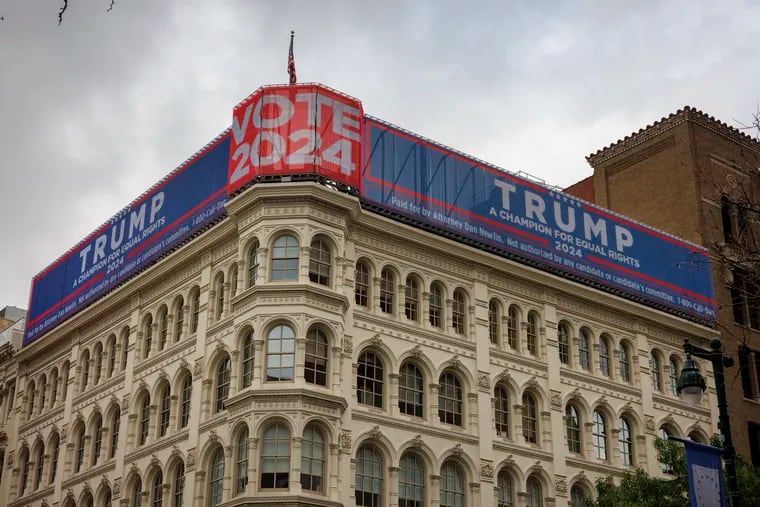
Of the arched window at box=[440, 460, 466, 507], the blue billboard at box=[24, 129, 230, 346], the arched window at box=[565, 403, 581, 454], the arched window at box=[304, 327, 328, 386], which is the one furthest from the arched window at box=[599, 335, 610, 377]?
the blue billboard at box=[24, 129, 230, 346]

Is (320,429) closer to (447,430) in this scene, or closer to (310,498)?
(310,498)

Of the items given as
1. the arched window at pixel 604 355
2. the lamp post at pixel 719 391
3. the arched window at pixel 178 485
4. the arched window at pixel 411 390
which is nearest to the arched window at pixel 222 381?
the arched window at pixel 178 485

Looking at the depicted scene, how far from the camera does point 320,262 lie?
39594 mm

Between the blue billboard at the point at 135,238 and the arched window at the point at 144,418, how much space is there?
5.65 meters

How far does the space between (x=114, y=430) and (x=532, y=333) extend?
17.8 meters

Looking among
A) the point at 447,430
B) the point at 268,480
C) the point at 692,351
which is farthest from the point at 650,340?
the point at 692,351

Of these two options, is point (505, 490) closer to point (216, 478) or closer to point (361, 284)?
point (361, 284)

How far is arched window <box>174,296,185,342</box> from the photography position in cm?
4444

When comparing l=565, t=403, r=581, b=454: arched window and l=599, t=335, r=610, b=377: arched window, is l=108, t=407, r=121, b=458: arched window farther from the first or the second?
l=599, t=335, r=610, b=377: arched window

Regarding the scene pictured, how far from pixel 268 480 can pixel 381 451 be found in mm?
4727

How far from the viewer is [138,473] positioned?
1715 inches

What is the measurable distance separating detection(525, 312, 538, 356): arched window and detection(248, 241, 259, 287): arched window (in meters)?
11.8

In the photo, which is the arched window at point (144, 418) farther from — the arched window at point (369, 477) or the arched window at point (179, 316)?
the arched window at point (369, 477)

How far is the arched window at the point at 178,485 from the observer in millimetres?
40938
